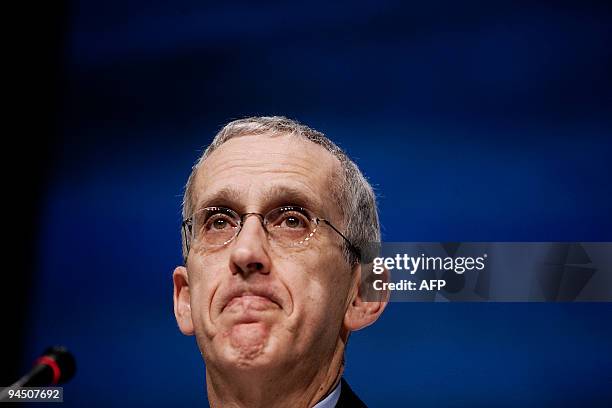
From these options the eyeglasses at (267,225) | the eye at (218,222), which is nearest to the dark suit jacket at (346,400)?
the eyeglasses at (267,225)

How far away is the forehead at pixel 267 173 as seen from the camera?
1.52 m

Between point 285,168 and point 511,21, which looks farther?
point 511,21

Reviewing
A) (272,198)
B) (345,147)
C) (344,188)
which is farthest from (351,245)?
(345,147)

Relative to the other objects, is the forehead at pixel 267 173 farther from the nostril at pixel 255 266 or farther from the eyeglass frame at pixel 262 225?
the nostril at pixel 255 266

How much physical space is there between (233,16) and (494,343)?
4.82 ft

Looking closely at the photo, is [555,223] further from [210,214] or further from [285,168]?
[210,214]

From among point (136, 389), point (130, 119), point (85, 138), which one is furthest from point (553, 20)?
point (136, 389)

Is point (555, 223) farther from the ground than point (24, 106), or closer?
closer

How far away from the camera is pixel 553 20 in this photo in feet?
7.02

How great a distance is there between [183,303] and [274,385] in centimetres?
38

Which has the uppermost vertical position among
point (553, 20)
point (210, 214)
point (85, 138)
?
point (553, 20)

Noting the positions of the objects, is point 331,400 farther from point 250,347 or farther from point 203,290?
point 203,290

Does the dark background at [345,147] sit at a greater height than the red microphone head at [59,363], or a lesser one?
greater

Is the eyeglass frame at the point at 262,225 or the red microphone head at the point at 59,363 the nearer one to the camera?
the red microphone head at the point at 59,363
